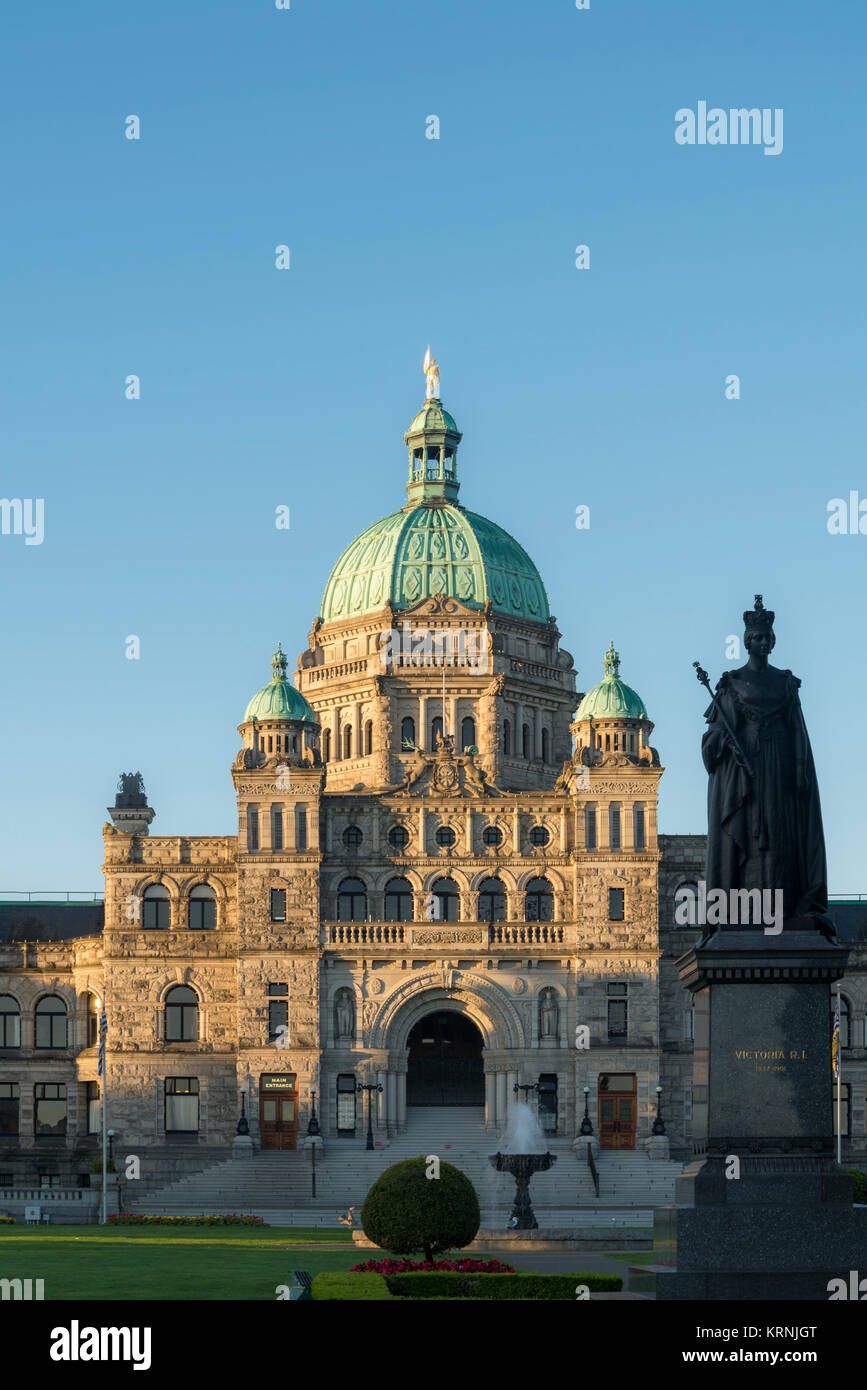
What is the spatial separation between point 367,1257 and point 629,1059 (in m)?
39.6

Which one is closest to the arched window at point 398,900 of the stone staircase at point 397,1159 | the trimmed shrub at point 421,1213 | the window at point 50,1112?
the stone staircase at point 397,1159

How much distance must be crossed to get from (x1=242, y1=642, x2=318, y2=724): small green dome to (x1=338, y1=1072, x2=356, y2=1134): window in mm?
15018

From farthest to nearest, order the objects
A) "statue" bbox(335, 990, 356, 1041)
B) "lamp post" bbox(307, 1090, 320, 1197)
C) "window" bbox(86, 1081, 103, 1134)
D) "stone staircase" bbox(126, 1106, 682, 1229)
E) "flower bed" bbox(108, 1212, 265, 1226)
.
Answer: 1. "window" bbox(86, 1081, 103, 1134)
2. "statue" bbox(335, 990, 356, 1041)
3. "lamp post" bbox(307, 1090, 320, 1197)
4. "stone staircase" bbox(126, 1106, 682, 1229)
5. "flower bed" bbox(108, 1212, 265, 1226)

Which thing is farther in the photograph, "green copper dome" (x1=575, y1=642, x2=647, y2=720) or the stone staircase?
"green copper dome" (x1=575, y1=642, x2=647, y2=720)

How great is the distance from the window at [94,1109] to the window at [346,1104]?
1272 centimetres

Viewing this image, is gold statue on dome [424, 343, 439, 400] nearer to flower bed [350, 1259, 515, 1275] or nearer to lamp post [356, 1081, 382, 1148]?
lamp post [356, 1081, 382, 1148]

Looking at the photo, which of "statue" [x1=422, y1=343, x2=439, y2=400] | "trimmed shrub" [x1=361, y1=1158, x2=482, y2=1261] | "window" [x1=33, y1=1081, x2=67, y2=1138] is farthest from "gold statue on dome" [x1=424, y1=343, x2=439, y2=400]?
"trimmed shrub" [x1=361, y1=1158, x2=482, y2=1261]

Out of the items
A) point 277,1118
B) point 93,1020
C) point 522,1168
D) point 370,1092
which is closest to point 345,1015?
point 370,1092

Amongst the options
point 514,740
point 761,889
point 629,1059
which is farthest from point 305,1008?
point 761,889

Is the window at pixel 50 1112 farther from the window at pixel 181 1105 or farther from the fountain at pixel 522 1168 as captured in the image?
the fountain at pixel 522 1168

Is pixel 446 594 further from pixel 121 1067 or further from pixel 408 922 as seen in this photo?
pixel 121 1067

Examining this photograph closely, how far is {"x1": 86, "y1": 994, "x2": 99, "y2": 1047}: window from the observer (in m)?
98.2

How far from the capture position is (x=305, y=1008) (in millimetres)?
89625

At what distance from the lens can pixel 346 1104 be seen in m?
89.6
